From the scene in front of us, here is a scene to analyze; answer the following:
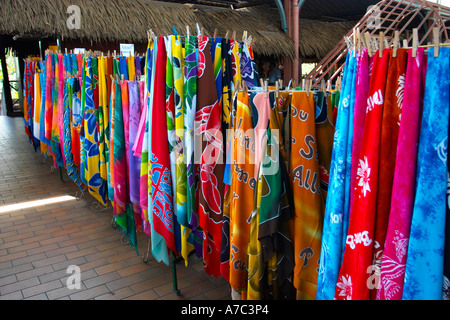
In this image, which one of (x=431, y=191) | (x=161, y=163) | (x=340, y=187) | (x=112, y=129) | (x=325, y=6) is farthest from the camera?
(x=325, y=6)

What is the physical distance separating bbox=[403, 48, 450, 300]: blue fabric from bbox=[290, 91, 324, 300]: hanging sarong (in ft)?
2.01

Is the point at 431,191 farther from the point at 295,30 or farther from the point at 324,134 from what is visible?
the point at 295,30

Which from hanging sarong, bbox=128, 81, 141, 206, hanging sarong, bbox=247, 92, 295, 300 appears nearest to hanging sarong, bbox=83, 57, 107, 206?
hanging sarong, bbox=128, 81, 141, 206

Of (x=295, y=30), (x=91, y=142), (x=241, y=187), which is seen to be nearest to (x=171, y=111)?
(x=241, y=187)

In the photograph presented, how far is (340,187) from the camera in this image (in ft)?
4.88

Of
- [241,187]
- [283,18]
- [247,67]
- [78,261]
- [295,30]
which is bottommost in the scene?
[78,261]

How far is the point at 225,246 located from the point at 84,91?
8.17 ft

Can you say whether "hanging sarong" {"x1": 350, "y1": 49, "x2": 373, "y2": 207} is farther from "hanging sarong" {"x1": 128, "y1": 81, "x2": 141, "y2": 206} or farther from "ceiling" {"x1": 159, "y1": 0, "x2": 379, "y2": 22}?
"ceiling" {"x1": 159, "y1": 0, "x2": 379, "y2": 22}

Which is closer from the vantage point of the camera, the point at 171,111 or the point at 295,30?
the point at 171,111

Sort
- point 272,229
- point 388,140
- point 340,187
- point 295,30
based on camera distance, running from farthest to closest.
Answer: point 295,30 → point 272,229 → point 340,187 → point 388,140

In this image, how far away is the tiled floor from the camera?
2689mm

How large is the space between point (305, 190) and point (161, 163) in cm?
98

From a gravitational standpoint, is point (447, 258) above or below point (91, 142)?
above
